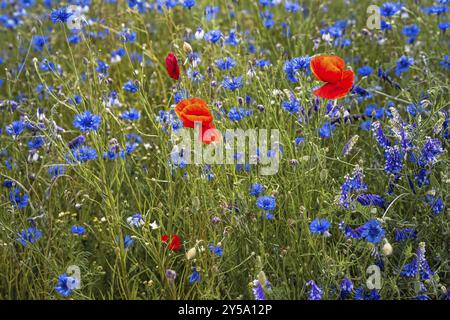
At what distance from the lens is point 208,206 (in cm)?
259

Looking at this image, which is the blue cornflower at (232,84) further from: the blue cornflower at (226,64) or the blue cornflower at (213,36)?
the blue cornflower at (213,36)

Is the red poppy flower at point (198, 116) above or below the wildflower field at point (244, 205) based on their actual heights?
above

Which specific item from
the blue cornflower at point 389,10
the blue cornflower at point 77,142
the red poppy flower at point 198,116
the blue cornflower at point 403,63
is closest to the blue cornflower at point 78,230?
the blue cornflower at point 77,142

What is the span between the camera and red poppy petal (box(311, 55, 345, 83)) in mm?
2271

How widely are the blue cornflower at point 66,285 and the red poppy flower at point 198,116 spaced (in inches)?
23.1

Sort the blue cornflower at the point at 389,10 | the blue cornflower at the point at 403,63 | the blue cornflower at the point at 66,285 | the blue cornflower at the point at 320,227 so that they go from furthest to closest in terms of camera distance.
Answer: the blue cornflower at the point at 389,10 < the blue cornflower at the point at 403,63 < the blue cornflower at the point at 66,285 < the blue cornflower at the point at 320,227

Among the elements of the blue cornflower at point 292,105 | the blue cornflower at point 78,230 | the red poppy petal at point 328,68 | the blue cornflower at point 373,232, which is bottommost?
the blue cornflower at point 78,230

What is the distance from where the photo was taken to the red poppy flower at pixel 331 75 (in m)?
2.28

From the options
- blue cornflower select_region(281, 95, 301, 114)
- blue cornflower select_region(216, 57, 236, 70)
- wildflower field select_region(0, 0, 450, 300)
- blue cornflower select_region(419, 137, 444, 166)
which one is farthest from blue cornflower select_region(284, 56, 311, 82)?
blue cornflower select_region(419, 137, 444, 166)

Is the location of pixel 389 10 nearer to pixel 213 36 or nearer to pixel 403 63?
pixel 403 63

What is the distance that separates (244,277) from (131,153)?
80cm

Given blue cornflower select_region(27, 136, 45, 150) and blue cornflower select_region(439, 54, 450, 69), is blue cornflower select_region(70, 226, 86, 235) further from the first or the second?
blue cornflower select_region(439, 54, 450, 69)

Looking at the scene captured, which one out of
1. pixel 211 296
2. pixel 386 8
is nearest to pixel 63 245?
pixel 211 296

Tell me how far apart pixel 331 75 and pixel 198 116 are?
1.39ft
